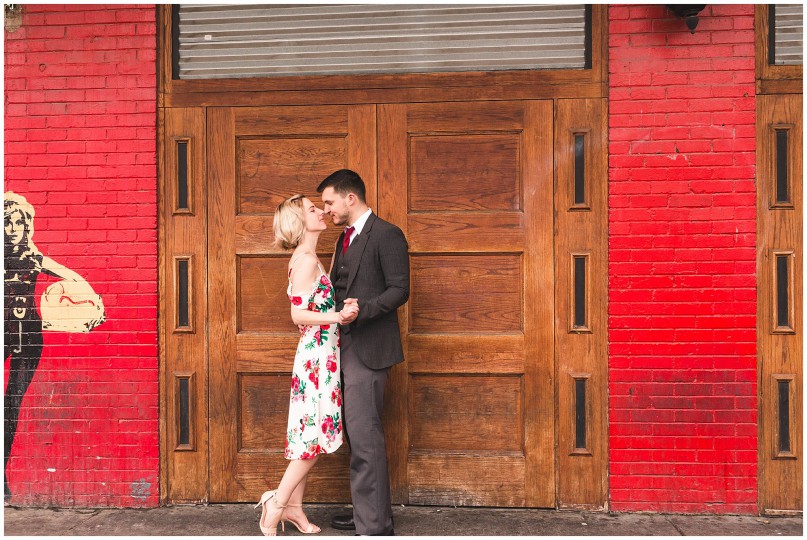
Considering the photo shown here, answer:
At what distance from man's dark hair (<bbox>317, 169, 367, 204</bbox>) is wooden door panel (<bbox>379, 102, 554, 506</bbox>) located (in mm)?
412

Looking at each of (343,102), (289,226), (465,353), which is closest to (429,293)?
(465,353)

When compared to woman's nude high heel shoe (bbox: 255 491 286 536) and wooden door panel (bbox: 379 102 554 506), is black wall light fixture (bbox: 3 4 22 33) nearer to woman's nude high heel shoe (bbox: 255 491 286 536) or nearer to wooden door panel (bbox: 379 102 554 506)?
wooden door panel (bbox: 379 102 554 506)

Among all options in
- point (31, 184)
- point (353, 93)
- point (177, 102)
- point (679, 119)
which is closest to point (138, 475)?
point (31, 184)

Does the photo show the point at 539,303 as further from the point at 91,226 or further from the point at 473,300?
the point at 91,226

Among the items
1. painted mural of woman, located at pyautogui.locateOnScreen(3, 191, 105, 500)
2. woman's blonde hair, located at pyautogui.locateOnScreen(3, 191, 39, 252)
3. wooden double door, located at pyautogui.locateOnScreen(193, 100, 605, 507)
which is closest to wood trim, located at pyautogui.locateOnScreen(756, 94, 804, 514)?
wooden double door, located at pyautogui.locateOnScreen(193, 100, 605, 507)

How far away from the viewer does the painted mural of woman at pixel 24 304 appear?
449cm

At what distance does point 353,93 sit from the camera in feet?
14.5

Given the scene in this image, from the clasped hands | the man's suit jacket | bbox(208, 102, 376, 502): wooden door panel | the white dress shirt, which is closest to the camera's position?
the clasped hands

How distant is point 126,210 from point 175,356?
1025 millimetres

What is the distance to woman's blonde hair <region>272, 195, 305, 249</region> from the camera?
3.87 m

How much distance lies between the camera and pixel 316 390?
3.89 m

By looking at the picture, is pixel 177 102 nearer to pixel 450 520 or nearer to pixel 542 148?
pixel 542 148

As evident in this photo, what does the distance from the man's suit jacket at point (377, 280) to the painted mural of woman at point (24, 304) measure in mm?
1977

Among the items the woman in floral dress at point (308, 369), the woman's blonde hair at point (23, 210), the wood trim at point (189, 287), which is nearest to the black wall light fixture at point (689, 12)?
the woman in floral dress at point (308, 369)
